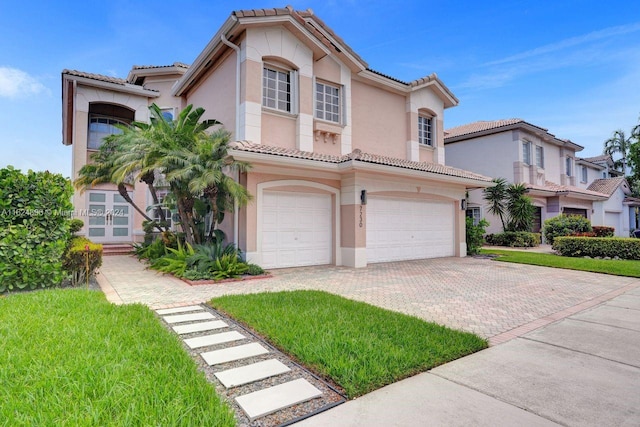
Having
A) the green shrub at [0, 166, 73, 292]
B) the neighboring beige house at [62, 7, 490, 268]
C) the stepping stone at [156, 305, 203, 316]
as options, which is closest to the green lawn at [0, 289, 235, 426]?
the stepping stone at [156, 305, 203, 316]

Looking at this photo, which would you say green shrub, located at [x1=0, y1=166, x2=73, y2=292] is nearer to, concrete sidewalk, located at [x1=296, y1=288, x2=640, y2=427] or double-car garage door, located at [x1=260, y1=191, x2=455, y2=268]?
double-car garage door, located at [x1=260, y1=191, x2=455, y2=268]

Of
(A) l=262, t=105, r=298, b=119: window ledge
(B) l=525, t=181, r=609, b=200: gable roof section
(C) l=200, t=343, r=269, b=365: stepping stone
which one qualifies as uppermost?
(A) l=262, t=105, r=298, b=119: window ledge

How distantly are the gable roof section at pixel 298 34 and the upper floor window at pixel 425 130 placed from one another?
5.90ft

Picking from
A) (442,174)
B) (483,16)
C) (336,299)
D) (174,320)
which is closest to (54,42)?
(174,320)

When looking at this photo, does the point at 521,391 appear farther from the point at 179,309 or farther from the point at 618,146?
the point at 618,146

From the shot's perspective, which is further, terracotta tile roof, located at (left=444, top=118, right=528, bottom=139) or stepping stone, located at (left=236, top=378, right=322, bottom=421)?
terracotta tile roof, located at (left=444, top=118, right=528, bottom=139)

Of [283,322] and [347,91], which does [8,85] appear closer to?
[347,91]

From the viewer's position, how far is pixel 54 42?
1305 centimetres

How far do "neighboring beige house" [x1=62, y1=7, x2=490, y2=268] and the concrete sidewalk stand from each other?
766cm

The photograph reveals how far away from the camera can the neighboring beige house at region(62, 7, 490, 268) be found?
442 inches

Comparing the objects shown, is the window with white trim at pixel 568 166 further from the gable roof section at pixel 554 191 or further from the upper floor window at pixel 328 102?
the upper floor window at pixel 328 102

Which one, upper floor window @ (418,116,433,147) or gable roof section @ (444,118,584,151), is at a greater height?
gable roof section @ (444,118,584,151)

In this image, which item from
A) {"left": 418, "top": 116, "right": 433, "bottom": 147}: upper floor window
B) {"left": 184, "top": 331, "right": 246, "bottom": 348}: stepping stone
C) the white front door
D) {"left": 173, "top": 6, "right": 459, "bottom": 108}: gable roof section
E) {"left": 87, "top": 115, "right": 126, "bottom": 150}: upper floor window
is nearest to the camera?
{"left": 184, "top": 331, "right": 246, "bottom": 348}: stepping stone

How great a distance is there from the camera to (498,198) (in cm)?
2055
